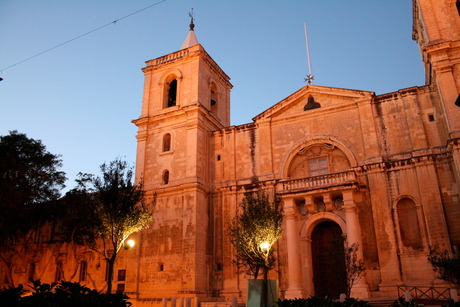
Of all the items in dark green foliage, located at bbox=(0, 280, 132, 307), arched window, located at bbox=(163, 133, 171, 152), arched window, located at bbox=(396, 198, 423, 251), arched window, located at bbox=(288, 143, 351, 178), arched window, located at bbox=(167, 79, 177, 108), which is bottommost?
dark green foliage, located at bbox=(0, 280, 132, 307)

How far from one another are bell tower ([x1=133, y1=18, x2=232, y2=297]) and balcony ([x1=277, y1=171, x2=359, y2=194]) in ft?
17.8

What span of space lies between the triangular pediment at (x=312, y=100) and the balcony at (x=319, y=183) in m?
4.75

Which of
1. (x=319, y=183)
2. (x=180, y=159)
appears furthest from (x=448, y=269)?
(x=180, y=159)

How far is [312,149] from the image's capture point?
78.7 feet

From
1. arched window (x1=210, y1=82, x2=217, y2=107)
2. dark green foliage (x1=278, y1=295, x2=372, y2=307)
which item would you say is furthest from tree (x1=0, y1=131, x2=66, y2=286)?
dark green foliage (x1=278, y1=295, x2=372, y2=307)

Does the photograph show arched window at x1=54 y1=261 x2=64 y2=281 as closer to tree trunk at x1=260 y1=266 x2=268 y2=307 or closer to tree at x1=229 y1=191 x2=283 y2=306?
tree at x1=229 y1=191 x2=283 y2=306

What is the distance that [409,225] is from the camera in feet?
65.5

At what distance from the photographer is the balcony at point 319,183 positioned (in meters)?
20.6

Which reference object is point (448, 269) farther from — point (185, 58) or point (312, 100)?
point (185, 58)

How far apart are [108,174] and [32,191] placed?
8.09 metres

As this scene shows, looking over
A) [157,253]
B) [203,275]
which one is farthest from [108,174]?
[203,275]

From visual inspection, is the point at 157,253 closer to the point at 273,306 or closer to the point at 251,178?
the point at 251,178

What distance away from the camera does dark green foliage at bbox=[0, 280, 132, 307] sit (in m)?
5.88

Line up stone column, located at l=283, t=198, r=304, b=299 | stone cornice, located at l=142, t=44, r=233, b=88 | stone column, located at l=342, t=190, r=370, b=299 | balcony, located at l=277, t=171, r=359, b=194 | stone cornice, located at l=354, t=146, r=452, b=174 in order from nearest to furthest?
stone column, located at l=342, t=190, r=370, b=299
stone cornice, located at l=354, t=146, r=452, b=174
stone column, located at l=283, t=198, r=304, b=299
balcony, located at l=277, t=171, r=359, b=194
stone cornice, located at l=142, t=44, r=233, b=88
